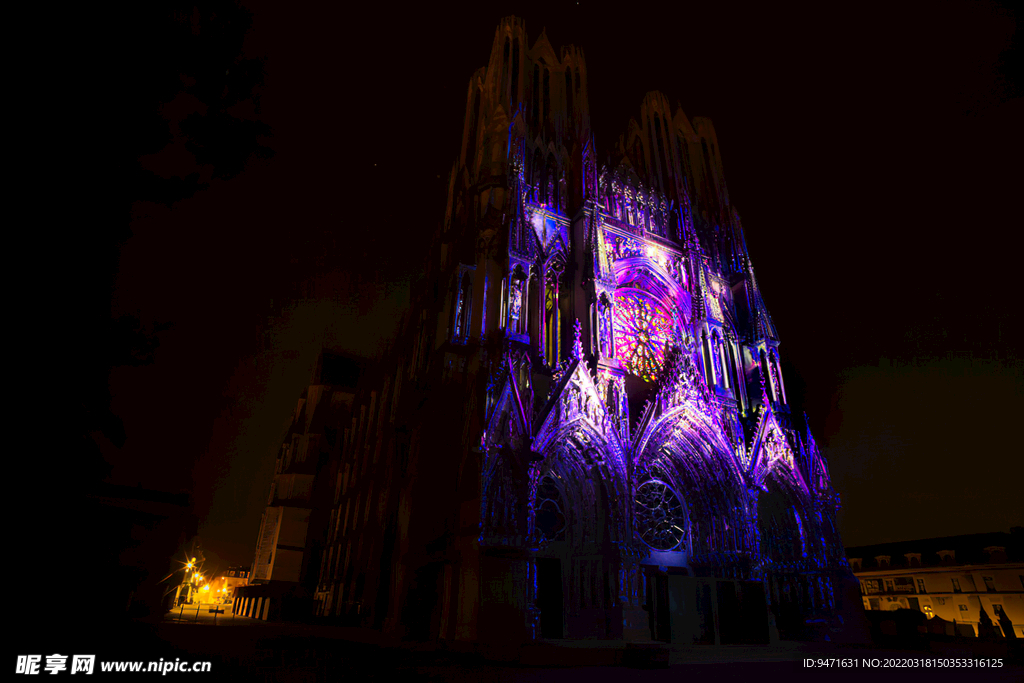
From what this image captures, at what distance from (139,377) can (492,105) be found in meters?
19.7

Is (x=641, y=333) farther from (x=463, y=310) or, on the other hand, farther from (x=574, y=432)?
(x=463, y=310)

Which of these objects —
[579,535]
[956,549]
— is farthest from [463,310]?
[956,549]

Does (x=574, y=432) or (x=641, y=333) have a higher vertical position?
(x=641, y=333)

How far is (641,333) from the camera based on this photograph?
23.8 meters

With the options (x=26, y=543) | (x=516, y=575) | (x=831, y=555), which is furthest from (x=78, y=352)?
(x=831, y=555)

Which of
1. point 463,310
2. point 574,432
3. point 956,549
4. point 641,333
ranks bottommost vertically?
point 956,549

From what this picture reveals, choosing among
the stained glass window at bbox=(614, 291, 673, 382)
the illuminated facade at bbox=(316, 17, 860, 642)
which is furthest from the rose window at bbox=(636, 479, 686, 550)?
the stained glass window at bbox=(614, 291, 673, 382)

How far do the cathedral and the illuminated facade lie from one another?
77mm

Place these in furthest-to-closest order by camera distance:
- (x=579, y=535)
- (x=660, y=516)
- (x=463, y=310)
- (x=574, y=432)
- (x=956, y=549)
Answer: (x=956, y=549) < (x=463, y=310) < (x=660, y=516) < (x=574, y=432) < (x=579, y=535)

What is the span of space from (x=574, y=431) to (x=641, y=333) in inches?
333

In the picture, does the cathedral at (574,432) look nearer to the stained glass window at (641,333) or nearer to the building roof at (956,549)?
the stained glass window at (641,333)

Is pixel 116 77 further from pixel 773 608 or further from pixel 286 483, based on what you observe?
pixel 286 483

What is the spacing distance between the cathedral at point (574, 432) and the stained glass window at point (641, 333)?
0.33ft

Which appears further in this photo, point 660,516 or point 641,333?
point 641,333
